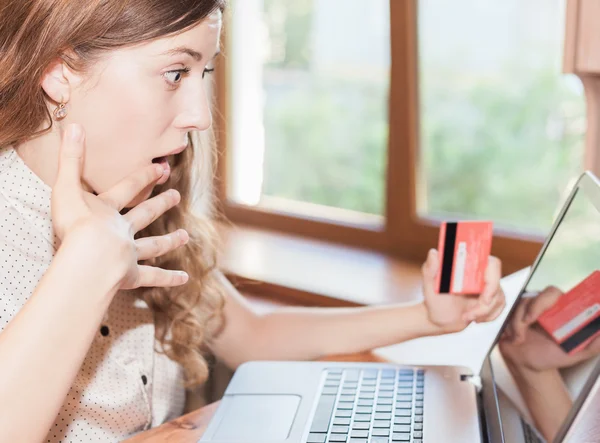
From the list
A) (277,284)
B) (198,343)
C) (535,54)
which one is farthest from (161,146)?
(535,54)

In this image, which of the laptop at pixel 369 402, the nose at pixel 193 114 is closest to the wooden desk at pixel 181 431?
the laptop at pixel 369 402

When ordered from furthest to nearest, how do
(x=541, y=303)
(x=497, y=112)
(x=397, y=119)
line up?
(x=397, y=119) < (x=497, y=112) < (x=541, y=303)

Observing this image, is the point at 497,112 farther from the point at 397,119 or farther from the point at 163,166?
the point at 163,166

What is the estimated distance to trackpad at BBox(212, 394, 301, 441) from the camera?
38.1 inches

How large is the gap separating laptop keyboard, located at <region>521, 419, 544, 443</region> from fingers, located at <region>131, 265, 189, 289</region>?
1.34 feet

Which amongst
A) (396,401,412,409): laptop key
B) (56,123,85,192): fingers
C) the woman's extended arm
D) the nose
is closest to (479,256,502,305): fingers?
the woman's extended arm

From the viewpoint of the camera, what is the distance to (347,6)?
2.21 m

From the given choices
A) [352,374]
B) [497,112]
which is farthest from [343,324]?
[497,112]

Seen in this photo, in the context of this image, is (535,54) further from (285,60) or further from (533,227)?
(285,60)

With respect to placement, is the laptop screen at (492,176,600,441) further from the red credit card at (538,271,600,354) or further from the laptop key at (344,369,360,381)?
the laptop key at (344,369,360,381)

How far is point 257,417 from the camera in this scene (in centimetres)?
102

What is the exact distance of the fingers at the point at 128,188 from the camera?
0.96 meters

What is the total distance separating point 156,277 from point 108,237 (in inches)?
3.7

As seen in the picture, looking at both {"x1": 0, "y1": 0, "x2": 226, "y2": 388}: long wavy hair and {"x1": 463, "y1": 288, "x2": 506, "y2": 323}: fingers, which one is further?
{"x1": 463, "y1": 288, "x2": 506, "y2": 323}: fingers
